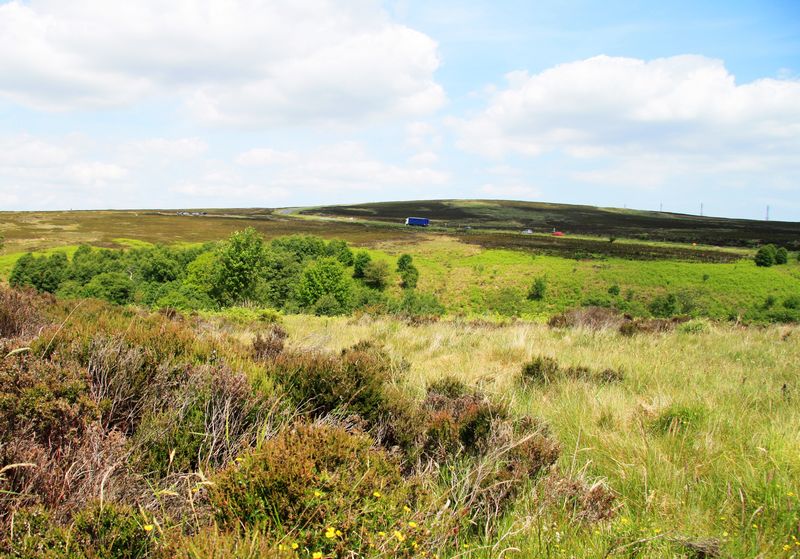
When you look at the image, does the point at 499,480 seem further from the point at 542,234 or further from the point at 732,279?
the point at 542,234

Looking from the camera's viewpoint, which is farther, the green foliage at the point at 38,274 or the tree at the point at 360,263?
the tree at the point at 360,263

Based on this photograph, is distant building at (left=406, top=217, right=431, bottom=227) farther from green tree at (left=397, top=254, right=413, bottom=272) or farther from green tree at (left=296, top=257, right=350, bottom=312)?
green tree at (left=296, top=257, right=350, bottom=312)

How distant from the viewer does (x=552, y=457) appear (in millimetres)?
3326

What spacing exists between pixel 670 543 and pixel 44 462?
3.18 m

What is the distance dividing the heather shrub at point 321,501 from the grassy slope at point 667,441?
688 mm

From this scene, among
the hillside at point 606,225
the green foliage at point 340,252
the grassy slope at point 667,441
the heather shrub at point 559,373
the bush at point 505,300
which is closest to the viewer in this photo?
the grassy slope at point 667,441

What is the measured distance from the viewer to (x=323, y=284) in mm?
65312

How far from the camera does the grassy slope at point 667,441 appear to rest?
8.28ft

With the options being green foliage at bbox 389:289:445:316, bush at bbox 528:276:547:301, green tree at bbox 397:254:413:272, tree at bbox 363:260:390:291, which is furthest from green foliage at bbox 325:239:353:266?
bush at bbox 528:276:547:301

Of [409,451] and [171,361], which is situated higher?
[171,361]

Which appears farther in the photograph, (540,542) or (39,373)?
(39,373)

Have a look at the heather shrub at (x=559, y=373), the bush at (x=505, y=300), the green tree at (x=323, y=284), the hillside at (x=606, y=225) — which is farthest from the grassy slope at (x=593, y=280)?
the heather shrub at (x=559, y=373)

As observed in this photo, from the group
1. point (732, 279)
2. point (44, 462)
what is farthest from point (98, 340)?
point (732, 279)

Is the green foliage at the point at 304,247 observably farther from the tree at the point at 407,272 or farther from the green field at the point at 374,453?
the green field at the point at 374,453
